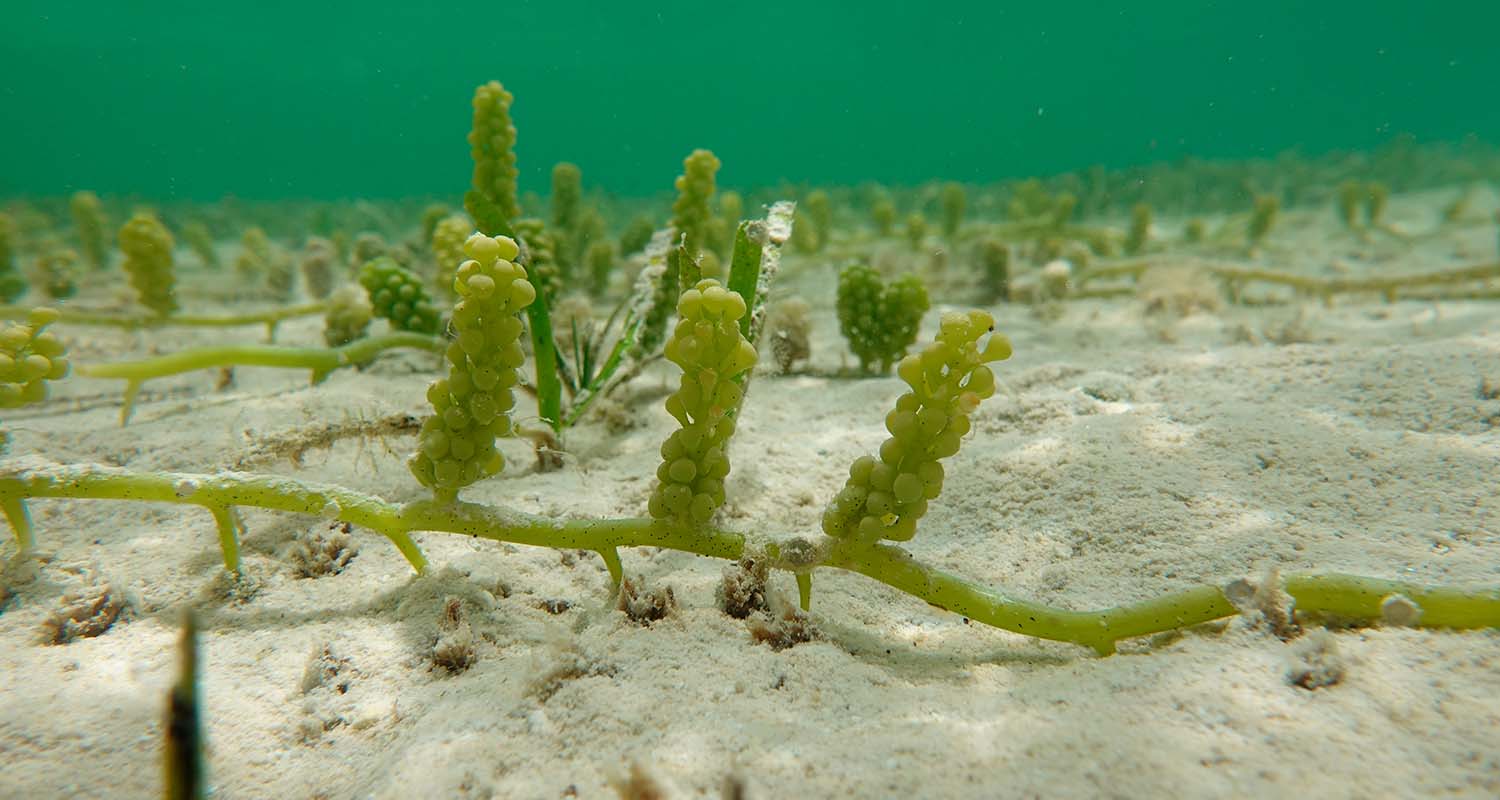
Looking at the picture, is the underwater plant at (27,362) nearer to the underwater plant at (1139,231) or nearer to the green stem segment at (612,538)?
the green stem segment at (612,538)

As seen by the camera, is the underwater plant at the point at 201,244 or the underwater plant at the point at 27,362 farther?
the underwater plant at the point at 201,244

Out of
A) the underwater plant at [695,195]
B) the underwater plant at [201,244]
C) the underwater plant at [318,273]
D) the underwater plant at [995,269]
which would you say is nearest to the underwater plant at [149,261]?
the underwater plant at [318,273]

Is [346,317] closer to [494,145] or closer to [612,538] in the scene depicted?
[494,145]

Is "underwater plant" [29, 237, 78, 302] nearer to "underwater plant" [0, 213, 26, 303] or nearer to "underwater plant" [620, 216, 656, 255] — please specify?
"underwater plant" [0, 213, 26, 303]

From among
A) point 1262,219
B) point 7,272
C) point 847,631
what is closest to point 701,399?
point 847,631

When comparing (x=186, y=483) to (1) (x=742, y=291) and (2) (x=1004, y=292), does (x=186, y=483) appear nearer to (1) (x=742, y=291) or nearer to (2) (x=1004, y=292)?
(1) (x=742, y=291)
